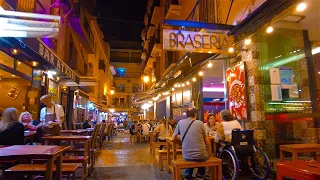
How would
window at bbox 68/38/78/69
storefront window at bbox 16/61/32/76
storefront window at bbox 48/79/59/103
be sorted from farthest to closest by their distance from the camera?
window at bbox 68/38/78/69 → storefront window at bbox 48/79/59/103 → storefront window at bbox 16/61/32/76

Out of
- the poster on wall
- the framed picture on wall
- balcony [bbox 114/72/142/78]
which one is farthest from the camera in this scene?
Result: balcony [bbox 114/72/142/78]

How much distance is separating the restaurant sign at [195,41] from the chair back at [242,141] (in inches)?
91.8

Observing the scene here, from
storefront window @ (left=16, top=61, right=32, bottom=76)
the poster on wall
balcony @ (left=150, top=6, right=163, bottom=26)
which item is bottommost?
the poster on wall

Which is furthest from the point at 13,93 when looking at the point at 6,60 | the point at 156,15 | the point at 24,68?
the point at 156,15

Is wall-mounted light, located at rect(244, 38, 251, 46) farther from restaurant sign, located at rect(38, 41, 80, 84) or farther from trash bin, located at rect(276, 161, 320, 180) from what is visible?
restaurant sign, located at rect(38, 41, 80, 84)

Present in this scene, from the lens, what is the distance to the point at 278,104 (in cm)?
640

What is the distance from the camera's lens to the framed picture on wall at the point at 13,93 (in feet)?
29.1

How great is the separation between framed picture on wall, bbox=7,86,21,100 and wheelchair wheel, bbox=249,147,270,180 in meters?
8.73

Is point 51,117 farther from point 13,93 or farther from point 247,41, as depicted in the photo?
point 247,41

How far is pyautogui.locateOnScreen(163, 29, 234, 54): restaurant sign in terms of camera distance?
5.88m

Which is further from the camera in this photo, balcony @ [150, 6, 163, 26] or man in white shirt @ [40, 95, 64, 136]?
balcony @ [150, 6, 163, 26]

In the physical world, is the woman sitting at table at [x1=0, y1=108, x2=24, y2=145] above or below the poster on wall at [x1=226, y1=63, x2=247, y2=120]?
below

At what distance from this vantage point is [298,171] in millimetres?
2182

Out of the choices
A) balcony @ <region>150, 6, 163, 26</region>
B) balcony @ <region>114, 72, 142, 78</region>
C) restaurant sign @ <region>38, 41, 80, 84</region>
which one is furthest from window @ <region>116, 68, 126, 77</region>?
restaurant sign @ <region>38, 41, 80, 84</region>
